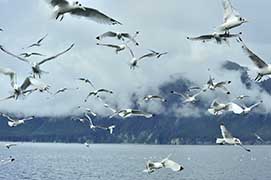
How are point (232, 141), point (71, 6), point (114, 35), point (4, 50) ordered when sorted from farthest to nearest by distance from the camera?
1. point (232, 141)
2. point (114, 35)
3. point (4, 50)
4. point (71, 6)

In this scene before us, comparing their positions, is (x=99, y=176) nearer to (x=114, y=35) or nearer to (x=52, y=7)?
(x=114, y=35)

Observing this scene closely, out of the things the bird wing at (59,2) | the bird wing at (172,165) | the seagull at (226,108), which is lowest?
the bird wing at (172,165)

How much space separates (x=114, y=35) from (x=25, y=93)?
3913 mm

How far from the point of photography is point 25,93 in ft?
79.6

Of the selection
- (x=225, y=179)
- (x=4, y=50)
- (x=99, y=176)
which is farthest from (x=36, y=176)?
(x=4, y=50)

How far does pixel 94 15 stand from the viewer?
18359 mm

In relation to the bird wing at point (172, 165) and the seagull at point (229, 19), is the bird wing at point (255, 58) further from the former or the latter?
the bird wing at point (172, 165)

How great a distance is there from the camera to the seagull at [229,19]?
1934 centimetres

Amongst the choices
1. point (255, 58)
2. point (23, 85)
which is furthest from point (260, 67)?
point (23, 85)

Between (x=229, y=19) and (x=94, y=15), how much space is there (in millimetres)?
4005

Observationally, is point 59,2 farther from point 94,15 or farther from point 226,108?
point 226,108

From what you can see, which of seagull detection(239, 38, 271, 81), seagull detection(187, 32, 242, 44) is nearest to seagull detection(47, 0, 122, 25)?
seagull detection(187, 32, 242, 44)

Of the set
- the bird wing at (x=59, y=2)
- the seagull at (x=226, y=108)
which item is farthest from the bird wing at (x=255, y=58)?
the bird wing at (x=59, y=2)

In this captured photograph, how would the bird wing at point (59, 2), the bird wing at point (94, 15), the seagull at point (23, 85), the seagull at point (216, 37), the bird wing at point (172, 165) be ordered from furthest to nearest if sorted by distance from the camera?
the seagull at point (23, 85) < the bird wing at point (172, 165) < the seagull at point (216, 37) < the bird wing at point (59, 2) < the bird wing at point (94, 15)
